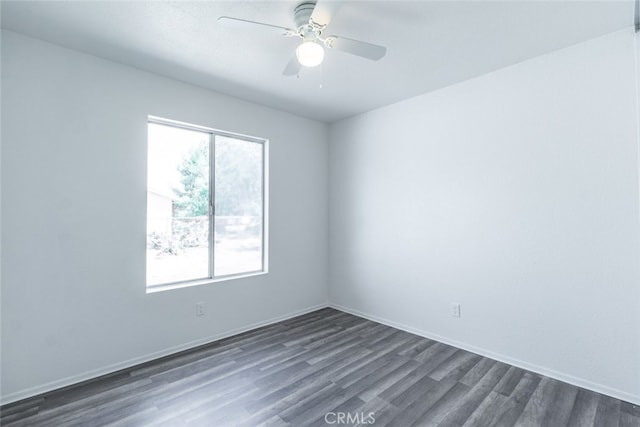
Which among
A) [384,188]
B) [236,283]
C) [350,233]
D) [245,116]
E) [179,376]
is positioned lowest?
[179,376]

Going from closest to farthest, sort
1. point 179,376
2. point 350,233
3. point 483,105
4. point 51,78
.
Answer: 1. point 51,78
2. point 179,376
3. point 483,105
4. point 350,233

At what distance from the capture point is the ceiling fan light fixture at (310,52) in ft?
5.79

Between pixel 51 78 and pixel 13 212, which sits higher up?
pixel 51 78

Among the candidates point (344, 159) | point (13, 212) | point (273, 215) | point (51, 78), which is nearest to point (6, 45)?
point (51, 78)

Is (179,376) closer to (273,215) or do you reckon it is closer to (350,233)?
(273,215)

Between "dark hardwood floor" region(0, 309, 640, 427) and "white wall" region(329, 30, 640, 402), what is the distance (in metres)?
0.33

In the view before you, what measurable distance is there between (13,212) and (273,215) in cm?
219

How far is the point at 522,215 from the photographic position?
2.54 m

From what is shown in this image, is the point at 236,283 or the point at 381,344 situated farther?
the point at 236,283

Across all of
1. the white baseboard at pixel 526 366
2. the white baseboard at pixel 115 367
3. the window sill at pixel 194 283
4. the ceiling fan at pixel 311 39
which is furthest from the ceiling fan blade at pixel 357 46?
the white baseboard at pixel 115 367

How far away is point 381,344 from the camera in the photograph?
2.98 metres

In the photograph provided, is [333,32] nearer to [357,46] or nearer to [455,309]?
[357,46]

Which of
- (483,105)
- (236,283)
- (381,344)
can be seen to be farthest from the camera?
(236,283)

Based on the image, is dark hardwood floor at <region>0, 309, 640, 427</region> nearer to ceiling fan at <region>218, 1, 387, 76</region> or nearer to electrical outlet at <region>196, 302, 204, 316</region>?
electrical outlet at <region>196, 302, 204, 316</region>
